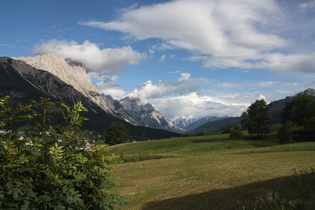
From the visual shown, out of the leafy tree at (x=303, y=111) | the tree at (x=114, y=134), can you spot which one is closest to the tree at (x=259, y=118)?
the leafy tree at (x=303, y=111)

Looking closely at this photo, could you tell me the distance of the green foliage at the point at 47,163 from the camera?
24.8ft

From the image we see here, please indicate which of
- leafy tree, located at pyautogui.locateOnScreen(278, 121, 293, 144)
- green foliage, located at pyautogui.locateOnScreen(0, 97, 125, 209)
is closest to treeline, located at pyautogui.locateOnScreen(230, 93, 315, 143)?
leafy tree, located at pyautogui.locateOnScreen(278, 121, 293, 144)

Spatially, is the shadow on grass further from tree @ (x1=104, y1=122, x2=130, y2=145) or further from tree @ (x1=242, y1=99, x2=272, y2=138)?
tree @ (x1=104, y1=122, x2=130, y2=145)

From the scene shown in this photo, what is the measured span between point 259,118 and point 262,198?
7529 centimetres

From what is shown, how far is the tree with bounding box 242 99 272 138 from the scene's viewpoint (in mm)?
80750

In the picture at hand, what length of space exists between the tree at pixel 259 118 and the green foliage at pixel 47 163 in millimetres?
80883

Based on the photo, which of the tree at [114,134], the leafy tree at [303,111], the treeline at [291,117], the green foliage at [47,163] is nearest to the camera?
the green foliage at [47,163]

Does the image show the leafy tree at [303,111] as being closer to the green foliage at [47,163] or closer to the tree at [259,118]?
the tree at [259,118]

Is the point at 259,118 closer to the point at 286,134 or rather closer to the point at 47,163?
the point at 286,134

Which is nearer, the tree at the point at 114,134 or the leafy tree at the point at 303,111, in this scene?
the leafy tree at the point at 303,111

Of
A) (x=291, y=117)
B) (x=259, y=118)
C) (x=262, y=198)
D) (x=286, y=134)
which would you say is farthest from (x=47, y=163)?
(x=291, y=117)

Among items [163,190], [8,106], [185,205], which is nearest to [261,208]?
[185,205]

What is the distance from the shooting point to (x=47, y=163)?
8352mm

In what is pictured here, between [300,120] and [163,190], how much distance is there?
74797 millimetres
